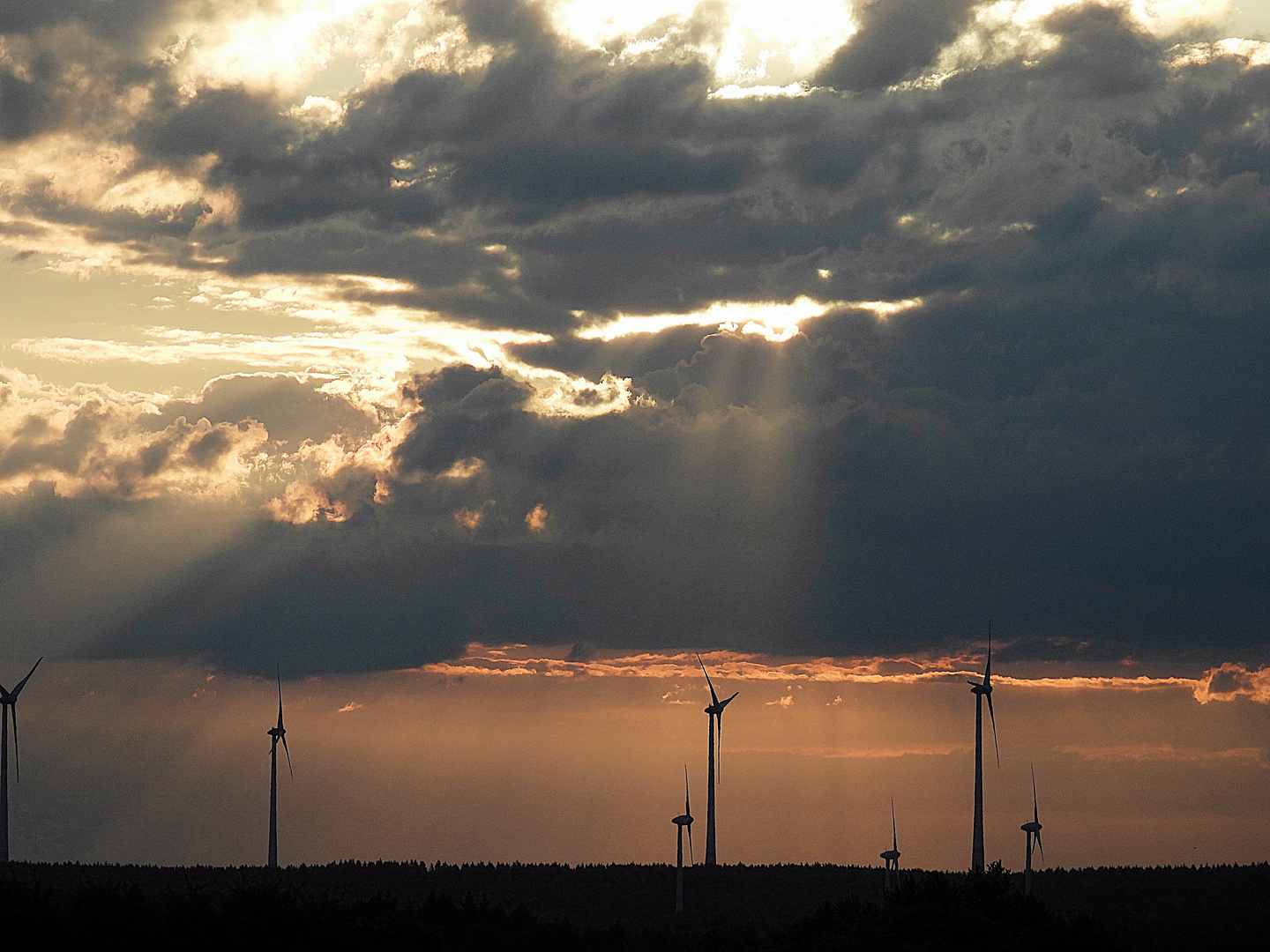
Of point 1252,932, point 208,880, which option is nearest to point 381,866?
point 208,880

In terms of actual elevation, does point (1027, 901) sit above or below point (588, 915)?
above

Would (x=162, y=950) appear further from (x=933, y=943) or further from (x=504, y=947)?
(x=933, y=943)

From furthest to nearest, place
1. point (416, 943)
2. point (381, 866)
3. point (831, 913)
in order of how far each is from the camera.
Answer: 1. point (381, 866)
2. point (831, 913)
3. point (416, 943)

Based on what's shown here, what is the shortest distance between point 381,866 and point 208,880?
29563 millimetres

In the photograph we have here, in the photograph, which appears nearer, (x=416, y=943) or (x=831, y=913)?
(x=416, y=943)

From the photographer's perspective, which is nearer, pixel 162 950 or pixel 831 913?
pixel 162 950

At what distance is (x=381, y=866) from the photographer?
175 m

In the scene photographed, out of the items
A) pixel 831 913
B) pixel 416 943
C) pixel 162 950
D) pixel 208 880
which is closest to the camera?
pixel 162 950

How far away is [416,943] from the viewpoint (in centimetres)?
8731

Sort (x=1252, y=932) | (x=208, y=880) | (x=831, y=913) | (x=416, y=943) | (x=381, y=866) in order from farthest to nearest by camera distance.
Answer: (x=381, y=866) → (x=208, y=880) → (x=1252, y=932) → (x=831, y=913) → (x=416, y=943)

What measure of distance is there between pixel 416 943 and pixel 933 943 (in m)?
30.1

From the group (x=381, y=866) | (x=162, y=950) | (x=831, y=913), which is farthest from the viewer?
(x=381, y=866)

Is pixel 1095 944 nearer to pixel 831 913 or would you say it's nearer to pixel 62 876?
pixel 831 913

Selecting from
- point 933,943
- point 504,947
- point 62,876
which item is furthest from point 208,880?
point 933,943
